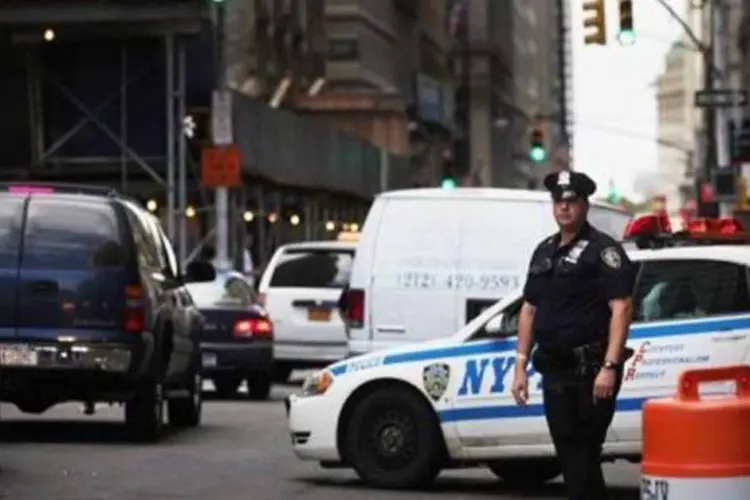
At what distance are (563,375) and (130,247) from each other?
692 centimetres

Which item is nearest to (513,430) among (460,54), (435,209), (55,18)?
(435,209)

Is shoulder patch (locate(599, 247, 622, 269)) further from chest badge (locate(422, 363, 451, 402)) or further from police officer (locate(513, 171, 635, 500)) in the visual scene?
chest badge (locate(422, 363, 451, 402))

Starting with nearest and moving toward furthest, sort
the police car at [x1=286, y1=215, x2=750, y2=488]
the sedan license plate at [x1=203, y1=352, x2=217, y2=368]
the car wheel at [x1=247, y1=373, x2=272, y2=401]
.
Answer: the police car at [x1=286, y1=215, x2=750, y2=488] → the sedan license plate at [x1=203, y1=352, x2=217, y2=368] → the car wheel at [x1=247, y1=373, x2=272, y2=401]

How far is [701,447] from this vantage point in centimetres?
750

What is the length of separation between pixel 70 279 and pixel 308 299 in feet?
30.3

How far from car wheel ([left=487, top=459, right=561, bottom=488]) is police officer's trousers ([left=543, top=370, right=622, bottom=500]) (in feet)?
13.3

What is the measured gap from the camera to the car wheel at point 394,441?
12.6 metres

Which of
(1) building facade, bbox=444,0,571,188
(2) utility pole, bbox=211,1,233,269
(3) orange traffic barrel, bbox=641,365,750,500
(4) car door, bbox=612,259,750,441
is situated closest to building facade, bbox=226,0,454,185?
(2) utility pole, bbox=211,1,233,269

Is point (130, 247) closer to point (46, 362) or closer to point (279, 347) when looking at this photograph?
point (46, 362)

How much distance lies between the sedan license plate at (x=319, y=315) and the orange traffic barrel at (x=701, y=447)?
16745 mm

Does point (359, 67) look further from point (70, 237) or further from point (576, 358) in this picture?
point (576, 358)

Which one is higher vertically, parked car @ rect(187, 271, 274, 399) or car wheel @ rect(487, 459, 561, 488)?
parked car @ rect(187, 271, 274, 399)

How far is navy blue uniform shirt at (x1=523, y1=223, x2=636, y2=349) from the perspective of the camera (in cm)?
909

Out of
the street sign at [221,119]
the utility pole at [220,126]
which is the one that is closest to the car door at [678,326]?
the utility pole at [220,126]
